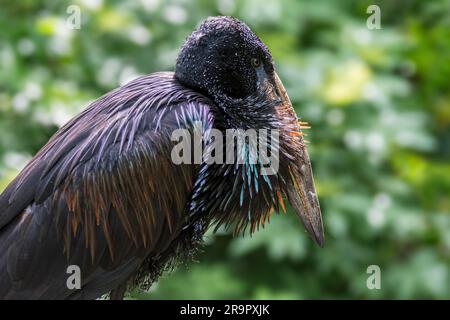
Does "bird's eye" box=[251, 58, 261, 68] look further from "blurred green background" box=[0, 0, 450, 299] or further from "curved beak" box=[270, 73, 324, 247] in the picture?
"blurred green background" box=[0, 0, 450, 299]

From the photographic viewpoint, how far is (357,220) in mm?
5512

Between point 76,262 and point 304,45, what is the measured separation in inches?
130

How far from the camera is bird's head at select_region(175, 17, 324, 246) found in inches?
137

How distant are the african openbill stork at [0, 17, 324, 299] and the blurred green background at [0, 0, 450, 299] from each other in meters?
1.32

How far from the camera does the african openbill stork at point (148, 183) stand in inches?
128

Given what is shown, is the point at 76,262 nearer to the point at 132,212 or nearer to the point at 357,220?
the point at 132,212

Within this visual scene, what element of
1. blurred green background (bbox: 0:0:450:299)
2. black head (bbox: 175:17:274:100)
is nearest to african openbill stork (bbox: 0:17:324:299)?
black head (bbox: 175:17:274:100)

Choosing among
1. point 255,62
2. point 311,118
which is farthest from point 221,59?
point 311,118

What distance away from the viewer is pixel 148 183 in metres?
3.31

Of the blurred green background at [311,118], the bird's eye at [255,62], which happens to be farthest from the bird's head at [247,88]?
the blurred green background at [311,118]

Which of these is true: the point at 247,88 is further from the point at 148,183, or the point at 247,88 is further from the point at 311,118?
the point at 311,118

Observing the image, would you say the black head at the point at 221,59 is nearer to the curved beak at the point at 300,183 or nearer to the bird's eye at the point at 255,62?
the bird's eye at the point at 255,62

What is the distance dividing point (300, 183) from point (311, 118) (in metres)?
1.82
